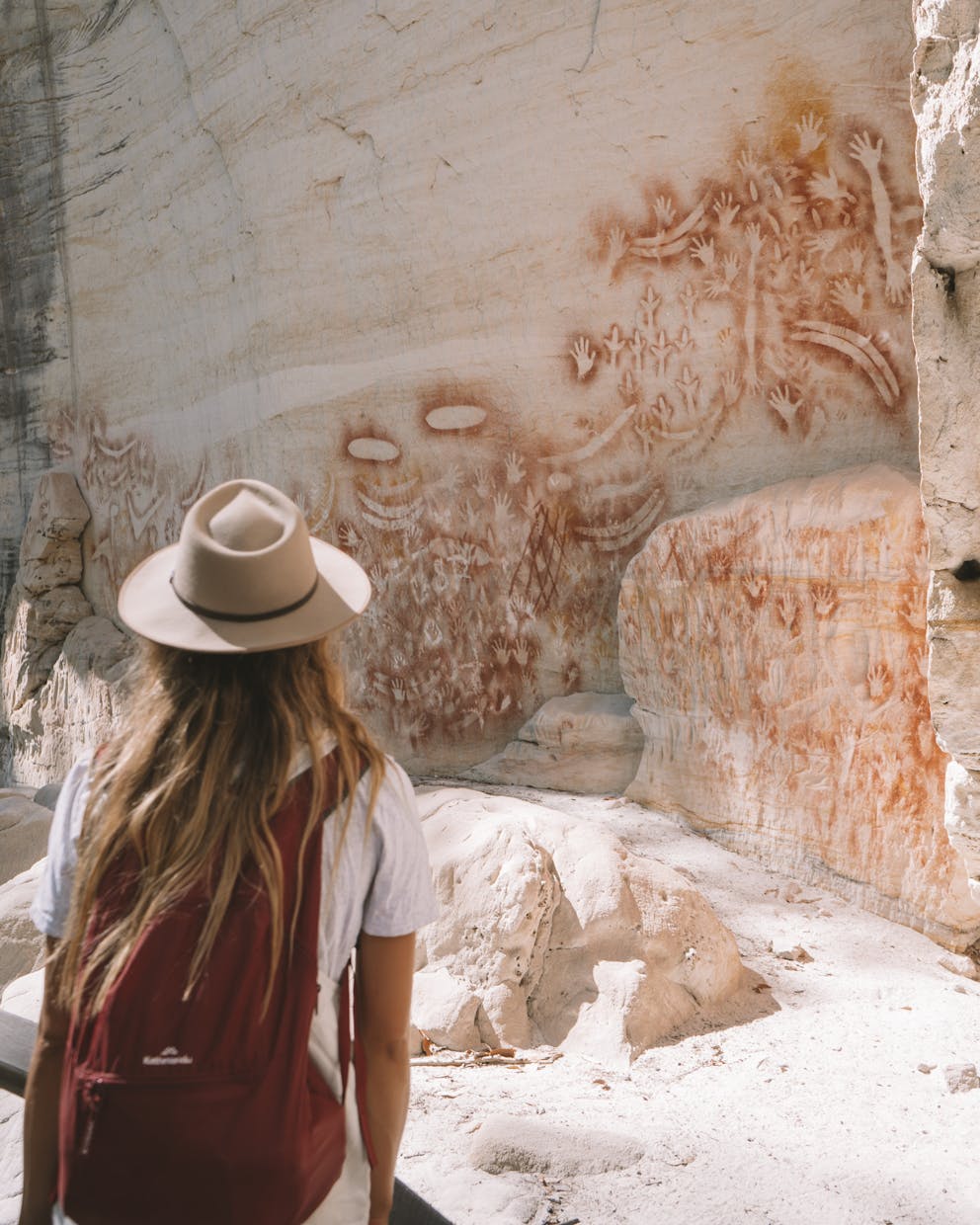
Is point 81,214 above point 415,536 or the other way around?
above

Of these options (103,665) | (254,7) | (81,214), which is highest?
(254,7)

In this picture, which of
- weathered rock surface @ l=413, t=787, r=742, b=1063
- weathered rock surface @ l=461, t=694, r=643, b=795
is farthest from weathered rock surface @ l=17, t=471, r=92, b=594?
weathered rock surface @ l=413, t=787, r=742, b=1063

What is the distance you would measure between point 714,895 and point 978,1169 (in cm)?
152

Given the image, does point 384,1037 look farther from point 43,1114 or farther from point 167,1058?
point 43,1114

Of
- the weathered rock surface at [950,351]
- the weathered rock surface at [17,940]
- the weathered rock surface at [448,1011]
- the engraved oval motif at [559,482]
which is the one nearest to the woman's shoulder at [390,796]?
the weathered rock surface at [448,1011]

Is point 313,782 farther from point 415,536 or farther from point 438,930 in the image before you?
point 415,536

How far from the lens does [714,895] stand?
11.6ft

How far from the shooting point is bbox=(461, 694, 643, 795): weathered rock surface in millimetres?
4559

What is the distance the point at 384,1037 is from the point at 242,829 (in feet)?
1.00

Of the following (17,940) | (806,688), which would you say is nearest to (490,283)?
(806,688)

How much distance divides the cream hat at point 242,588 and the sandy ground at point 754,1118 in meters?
1.25

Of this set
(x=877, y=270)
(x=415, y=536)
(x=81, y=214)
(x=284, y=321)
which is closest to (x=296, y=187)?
(x=284, y=321)

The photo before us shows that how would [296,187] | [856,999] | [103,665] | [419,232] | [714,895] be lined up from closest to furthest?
[856,999], [714,895], [419,232], [296,187], [103,665]

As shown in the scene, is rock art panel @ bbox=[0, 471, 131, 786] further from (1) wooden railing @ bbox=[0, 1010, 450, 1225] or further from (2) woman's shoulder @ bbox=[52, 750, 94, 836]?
(2) woman's shoulder @ bbox=[52, 750, 94, 836]
